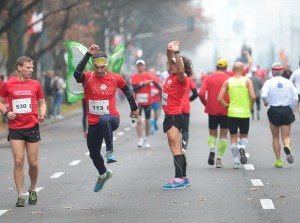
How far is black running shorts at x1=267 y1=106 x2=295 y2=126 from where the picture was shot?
16.5m

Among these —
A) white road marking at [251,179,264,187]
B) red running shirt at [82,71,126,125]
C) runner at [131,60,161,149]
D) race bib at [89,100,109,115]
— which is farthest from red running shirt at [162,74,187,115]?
runner at [131,60,161,149]

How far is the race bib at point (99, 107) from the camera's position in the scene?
1219cm

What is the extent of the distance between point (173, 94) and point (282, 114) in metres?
3.31

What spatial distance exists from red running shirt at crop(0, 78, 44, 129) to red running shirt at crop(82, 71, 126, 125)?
61 centimetres

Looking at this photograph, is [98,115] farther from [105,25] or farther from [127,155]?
[105,25]

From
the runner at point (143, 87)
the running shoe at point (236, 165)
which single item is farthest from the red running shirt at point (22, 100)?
the runner at point (143, 87)

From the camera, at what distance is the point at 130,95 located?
1252 cm

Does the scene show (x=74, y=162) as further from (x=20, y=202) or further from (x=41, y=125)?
(x=41, y=125)

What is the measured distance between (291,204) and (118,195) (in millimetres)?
2421

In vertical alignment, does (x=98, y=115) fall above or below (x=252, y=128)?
above

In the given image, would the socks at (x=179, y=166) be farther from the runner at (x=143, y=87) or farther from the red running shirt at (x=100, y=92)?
the runner at (x=143, y=87)

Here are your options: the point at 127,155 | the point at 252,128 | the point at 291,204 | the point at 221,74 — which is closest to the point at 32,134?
the point at 291,204

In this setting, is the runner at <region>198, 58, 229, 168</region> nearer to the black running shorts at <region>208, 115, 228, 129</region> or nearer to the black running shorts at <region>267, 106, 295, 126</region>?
the black running shorts at <region>208, 115, 228, 129</region>

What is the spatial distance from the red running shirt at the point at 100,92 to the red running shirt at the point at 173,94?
5.02ft
